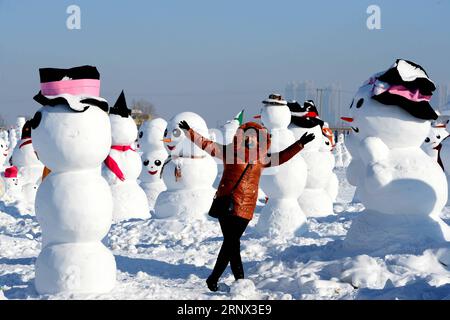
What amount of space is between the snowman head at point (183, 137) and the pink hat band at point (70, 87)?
422cm

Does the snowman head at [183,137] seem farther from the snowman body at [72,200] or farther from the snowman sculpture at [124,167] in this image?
the snowman body at [72,200]

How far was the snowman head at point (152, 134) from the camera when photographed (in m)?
11.9

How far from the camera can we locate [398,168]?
6.35 m

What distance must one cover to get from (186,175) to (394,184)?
413 centimetres

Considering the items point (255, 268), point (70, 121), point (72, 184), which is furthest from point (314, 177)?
point (70, 121)

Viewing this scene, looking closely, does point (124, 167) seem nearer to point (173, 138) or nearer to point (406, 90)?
point (173, 138)

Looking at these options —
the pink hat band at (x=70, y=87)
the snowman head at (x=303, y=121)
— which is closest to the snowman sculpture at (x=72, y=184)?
the pink hat band at (x=70, y=87)

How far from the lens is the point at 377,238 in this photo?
6305 millimetres

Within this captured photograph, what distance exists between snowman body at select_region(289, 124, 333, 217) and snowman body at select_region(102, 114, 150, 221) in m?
2.76

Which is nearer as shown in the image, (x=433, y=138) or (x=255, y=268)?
(x=255, y=268)

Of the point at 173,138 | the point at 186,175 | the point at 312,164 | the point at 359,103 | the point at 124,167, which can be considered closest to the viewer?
the point at 359,103

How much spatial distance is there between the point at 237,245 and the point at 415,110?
2.42 m

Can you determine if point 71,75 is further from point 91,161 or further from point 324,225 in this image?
point 324,225

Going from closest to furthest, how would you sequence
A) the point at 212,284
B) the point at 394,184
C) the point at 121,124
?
the point at 212,284
the point at 394,184
the point at 121,124
